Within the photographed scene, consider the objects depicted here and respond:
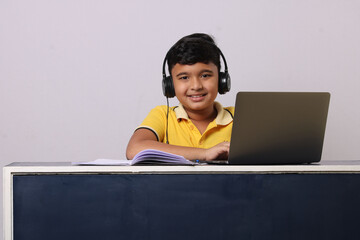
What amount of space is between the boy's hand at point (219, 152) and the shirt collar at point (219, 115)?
21.3 inches

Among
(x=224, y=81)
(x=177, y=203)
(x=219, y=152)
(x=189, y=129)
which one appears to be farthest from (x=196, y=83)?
(x=177, y=203)

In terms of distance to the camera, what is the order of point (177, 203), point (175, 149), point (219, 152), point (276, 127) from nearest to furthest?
point (177, 203), point (276, 127), point (219, 152), point (175, 149)

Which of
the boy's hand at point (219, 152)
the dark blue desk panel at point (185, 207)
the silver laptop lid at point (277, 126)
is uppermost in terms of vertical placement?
the silver laptop lid at point (277, 126)

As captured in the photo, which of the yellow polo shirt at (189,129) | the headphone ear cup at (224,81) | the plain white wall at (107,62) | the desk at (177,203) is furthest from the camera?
the plain white wall at (107,62)

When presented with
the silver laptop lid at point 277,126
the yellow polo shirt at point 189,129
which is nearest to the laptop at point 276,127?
the silver laptop lid at point 277,126

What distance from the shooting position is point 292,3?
2535mm

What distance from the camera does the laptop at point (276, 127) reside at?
1.01 metres

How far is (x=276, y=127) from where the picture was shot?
1052mm

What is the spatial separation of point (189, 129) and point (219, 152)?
2.09ft

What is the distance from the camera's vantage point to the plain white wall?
2.39 m

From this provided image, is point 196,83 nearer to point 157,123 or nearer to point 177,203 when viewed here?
point 157,123

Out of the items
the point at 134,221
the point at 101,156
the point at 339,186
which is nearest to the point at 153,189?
the point at 134,221

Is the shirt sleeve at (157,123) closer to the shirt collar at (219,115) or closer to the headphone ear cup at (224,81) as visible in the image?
the shirt collar at (219,115)

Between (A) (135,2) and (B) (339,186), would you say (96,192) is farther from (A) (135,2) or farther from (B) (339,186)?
(A) (135,2)
